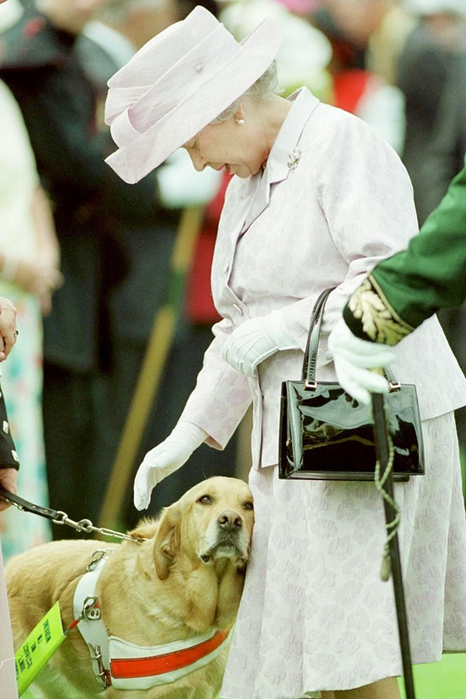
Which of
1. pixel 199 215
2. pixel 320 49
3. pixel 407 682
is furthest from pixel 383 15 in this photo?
pixel 407 682

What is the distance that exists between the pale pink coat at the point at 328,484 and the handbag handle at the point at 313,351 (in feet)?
0.10

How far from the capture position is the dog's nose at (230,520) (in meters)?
2.63

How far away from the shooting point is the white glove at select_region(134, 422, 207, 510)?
8.94ft

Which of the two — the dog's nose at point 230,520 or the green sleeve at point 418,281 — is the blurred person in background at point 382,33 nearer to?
the dog's nose at point 230,520

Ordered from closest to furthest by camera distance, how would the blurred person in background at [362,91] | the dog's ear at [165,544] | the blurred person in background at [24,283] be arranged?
1. the dog's ear at [165,544]
2. the blurred person in background at [24,283]
3. the blurred person in background at [362,91]

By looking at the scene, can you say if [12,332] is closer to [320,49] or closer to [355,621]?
[355,621]

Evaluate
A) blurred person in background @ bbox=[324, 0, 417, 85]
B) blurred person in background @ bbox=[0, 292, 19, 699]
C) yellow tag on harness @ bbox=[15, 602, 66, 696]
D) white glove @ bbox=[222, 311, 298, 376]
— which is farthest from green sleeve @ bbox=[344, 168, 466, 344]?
blurred person in background @ bbox=[324, 0, 417, 85]

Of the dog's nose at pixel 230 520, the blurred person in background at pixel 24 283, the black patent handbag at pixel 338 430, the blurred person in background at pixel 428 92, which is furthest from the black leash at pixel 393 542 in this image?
the blurred person in background at pixel 428 92

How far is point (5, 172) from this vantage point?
452cm

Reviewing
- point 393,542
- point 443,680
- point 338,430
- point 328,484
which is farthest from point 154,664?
point 443,680

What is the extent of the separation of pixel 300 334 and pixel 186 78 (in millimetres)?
668

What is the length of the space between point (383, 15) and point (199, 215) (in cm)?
127

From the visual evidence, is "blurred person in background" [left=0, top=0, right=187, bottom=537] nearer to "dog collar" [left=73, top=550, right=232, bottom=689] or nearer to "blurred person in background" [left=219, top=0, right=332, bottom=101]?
"blurred person in background" [left=219, top=0, right=332, bottom=101]

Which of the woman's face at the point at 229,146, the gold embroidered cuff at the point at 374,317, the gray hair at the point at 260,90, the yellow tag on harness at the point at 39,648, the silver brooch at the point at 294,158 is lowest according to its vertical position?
the yellow tag on harness at the point at 39,648
